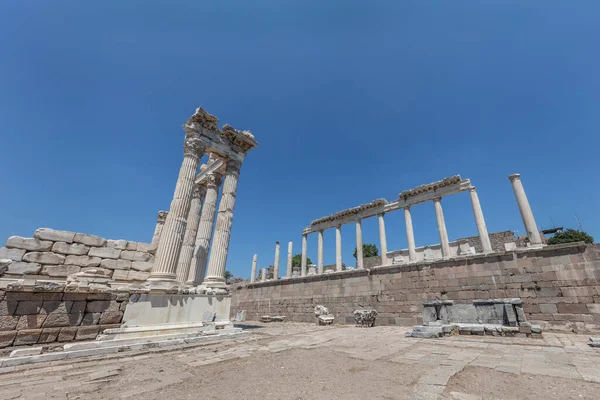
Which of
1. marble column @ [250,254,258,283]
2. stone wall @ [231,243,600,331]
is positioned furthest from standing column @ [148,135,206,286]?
marble column @ [250,254,258,283]

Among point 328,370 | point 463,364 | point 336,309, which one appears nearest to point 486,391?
point 463,364

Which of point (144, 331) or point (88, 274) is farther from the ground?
point (88, 274)

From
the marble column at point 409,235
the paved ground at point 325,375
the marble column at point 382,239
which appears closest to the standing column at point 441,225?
the marble column at point 409,235

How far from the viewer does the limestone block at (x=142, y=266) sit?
30.4 feet

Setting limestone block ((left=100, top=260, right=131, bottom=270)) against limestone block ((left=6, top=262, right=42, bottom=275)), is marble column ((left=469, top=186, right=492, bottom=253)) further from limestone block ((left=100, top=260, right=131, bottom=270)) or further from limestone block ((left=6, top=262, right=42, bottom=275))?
limestone block ((left=6, top=262, right=42, bottom=275))

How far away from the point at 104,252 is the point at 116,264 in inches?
23.1

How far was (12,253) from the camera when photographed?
7152mm

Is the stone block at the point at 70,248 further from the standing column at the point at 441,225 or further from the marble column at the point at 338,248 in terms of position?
the standing column at the point at 441,225

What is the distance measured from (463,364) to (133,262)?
10525 mm

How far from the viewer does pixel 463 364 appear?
4.34 meters

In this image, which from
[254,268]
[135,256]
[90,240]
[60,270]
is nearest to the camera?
[60,270]

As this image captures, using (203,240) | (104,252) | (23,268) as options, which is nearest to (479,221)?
(203,240)

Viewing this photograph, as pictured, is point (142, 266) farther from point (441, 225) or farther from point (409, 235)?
point (441, 225)

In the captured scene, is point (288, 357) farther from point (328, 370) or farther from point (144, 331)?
point (144, 331)
